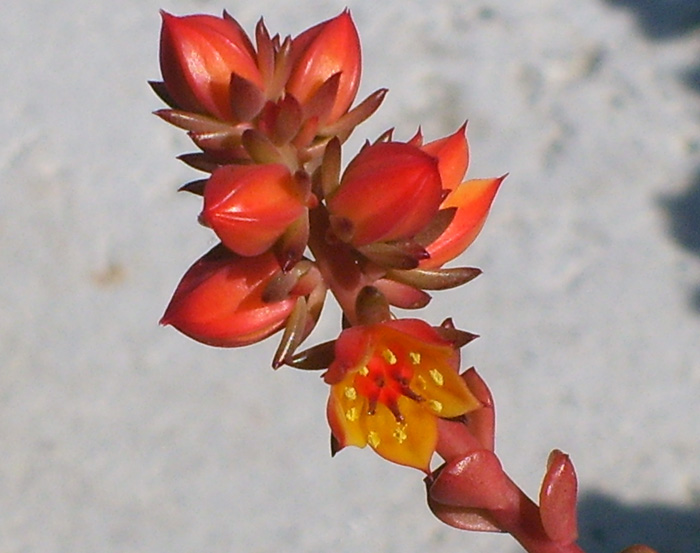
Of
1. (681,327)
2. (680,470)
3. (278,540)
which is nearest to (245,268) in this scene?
(278,540)

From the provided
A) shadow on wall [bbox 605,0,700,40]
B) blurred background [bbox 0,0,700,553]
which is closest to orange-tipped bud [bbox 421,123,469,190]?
blurred background [bbox 0,0,700,553]

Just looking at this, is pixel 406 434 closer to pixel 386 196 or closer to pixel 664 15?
pixel 386 196

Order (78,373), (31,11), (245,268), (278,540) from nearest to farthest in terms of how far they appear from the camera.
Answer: (245,268) → (278,540) → (78,373) → (31,11)

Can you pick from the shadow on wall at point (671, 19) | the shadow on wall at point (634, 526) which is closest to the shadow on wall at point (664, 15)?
the shadow on wall at point (671, 19)

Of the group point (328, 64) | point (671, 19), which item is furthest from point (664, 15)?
point (328, 64)

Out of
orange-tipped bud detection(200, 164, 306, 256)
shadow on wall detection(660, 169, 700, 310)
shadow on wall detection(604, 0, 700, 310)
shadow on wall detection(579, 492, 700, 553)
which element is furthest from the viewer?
shadow on wall detection(604, 0, 700, 310)

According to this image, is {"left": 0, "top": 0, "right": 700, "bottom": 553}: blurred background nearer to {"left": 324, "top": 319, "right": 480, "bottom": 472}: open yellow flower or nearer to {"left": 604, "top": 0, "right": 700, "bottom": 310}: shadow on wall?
A: {"left": 604, "top": 0, "right": 700, "bottom": 310}: shadow on wall

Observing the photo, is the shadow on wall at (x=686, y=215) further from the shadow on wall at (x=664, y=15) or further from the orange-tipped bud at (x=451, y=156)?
the orange-tipped bud at (x=451, y=156)

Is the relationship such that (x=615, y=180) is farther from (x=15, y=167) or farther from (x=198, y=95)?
(x=198, y=95)
